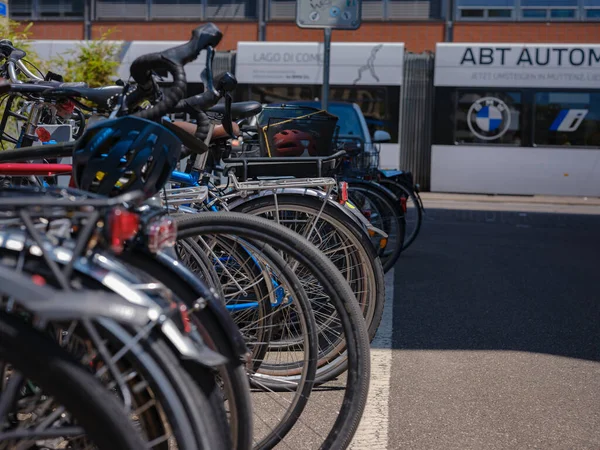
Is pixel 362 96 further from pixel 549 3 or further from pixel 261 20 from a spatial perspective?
pixel 549 3

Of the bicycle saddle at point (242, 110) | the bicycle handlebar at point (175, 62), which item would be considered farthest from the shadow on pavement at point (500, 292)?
the bicycle handlebar at point (175, 62)

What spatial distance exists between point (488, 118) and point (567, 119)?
1.51m

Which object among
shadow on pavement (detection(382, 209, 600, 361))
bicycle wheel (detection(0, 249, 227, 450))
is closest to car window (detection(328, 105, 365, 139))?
shadow on pavement (detection(382, 209, 600, 361))

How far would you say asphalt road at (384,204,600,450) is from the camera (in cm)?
354

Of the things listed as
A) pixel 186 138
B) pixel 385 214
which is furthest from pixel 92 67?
pixel 186 138

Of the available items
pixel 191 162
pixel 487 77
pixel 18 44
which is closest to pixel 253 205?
pixel 191 162

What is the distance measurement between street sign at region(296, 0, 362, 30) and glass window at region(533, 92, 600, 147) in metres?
8.96

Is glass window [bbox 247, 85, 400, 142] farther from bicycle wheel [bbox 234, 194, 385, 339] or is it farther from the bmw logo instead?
bicycle wheel [bbox 234, 194, 385, 339]

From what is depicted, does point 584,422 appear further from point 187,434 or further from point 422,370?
point 187,434

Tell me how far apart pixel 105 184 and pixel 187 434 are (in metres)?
0.79

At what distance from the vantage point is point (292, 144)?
A: 518cm

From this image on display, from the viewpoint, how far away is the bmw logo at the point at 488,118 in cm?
1761

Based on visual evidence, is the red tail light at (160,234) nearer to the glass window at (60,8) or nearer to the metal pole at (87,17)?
the metal pole at (87,17)

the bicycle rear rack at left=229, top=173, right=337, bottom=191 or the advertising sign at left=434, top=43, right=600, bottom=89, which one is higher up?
the advertising sign at left=434, top=43, right=600, bottom=89
